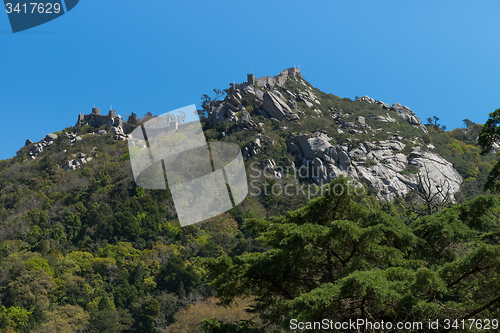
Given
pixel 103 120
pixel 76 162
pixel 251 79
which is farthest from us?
pixel 103 120

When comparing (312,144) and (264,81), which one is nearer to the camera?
(312,144)

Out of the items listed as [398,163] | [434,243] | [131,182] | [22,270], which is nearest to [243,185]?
[131,182]

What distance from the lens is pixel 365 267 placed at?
6.50 meters

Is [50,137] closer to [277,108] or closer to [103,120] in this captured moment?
[103,120]

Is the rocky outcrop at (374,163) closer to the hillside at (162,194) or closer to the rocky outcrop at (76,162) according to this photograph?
the hillside at (162,194)

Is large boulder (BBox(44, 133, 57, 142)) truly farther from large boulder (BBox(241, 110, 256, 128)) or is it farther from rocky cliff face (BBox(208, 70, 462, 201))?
large boulder (BBox(241, 110, 256, 128))

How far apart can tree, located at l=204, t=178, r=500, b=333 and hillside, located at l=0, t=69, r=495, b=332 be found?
12434 mm

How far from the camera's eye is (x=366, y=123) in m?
66.9

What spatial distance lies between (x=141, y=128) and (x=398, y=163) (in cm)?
4558

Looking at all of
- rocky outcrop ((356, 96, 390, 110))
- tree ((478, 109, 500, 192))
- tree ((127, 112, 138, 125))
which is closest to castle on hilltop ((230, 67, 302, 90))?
rocky outcrop ((356, 96, 390, 110))

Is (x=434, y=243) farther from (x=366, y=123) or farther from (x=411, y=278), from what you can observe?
(x=366, y=123)

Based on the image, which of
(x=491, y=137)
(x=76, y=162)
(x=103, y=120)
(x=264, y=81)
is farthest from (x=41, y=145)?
(x=491, y=137)

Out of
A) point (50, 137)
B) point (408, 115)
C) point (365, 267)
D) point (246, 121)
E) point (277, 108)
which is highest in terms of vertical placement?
point (50, 137)

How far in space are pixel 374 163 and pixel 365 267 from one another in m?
48.6
